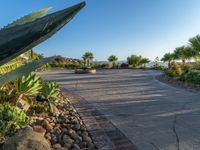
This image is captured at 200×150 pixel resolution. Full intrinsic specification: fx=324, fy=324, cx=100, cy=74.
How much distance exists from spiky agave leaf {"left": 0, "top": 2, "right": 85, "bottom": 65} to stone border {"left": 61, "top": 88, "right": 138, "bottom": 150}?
12.9ft

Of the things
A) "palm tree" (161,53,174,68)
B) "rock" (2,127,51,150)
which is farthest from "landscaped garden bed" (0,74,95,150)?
"palm tree" (161,53,174,68)

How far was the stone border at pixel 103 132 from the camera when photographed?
5578mm

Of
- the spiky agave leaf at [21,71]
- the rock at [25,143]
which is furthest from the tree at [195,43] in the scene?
the spiky agave leaf at [21,71]

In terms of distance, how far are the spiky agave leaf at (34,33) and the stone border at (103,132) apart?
12.9ft

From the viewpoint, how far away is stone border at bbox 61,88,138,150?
558cm

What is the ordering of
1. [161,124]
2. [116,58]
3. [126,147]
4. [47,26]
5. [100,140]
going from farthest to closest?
[116,58] < [161,124] < [100,140] < [126,147] < [47,26]

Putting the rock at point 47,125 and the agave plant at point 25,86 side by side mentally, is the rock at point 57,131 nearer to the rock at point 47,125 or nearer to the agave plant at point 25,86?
the rock at point 47,125

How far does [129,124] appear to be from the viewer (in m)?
7.29

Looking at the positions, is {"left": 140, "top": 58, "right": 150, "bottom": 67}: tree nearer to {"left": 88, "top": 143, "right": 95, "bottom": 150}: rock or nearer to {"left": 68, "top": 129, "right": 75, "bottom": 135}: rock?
{"left": 68, "top": 129, "right": 75, "bottom": 135}: rock

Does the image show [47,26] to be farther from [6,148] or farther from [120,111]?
[120,111]

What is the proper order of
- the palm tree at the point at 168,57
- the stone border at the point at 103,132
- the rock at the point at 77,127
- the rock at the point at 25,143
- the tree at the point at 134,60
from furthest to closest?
the tree at the point at 134,60, the palm tree at the point at 168,57, the rock at the point at 77,127, the stone border at the point at 103,132, the rock at the point at 25,143

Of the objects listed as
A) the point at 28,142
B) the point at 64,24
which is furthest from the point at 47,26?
the point at 28,142

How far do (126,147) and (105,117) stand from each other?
2.56 m

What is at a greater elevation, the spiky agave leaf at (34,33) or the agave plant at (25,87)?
the spiky agave leaf at (34,33)
